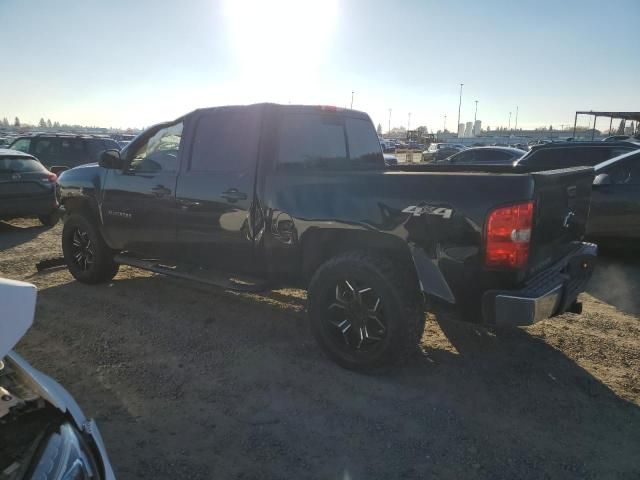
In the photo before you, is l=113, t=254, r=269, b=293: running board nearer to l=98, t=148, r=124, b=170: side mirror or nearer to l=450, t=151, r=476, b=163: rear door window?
l=98, t=148, r=124, b=170: side mirror

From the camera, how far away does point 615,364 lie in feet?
11.8

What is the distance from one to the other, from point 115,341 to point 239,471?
207cm

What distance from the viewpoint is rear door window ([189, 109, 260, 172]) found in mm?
3959

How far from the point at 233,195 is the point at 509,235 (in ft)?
7.29

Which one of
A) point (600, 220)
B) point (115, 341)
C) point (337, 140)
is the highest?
point (337, 140)

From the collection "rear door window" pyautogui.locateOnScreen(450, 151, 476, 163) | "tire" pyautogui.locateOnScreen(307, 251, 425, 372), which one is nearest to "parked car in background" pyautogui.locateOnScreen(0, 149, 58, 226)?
"tire" pyautogui.locateOnScreen(307, 251, 425, 372)

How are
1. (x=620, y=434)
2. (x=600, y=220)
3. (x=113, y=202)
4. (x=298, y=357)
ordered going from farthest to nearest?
(x=600, y=220) < (x=113, y=202) < (x=298, y=357) < (x=620, y=434)

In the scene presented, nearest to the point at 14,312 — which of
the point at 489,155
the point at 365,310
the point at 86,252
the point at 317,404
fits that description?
the point at 317,404

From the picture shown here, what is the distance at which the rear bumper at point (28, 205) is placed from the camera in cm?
851

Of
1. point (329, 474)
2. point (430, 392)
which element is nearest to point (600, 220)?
point (430, 392)

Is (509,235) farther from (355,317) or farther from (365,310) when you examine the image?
(355,317)

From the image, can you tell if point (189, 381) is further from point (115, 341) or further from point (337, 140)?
point (337, 140)

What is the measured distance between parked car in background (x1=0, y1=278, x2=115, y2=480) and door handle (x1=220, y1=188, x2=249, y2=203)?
7.70 ft

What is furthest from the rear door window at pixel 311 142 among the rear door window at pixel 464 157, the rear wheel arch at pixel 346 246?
the rear door window at pixel 464 157
